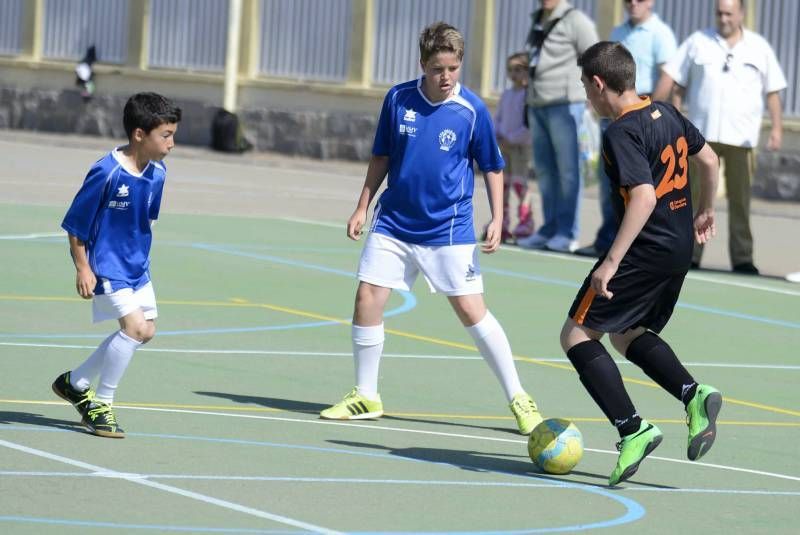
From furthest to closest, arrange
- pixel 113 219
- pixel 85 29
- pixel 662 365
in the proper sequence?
1. pixel 85 29
2. pixel 113 219
3. pixel 662 365

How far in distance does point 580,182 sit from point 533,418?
28.4 feet

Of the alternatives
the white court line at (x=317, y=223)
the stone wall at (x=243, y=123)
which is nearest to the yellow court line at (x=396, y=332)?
the white court line at (x=317, y=223)

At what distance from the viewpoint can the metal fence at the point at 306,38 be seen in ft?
104

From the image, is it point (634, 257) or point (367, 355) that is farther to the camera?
point (367, 355)

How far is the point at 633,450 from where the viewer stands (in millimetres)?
7379

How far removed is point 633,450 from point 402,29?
2416 cm

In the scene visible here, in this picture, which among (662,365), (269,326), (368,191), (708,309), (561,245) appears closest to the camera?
(662,365)

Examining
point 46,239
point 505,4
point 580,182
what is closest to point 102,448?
point 46,239

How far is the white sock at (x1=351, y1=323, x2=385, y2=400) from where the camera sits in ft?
29.0

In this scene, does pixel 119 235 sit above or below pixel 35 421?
above

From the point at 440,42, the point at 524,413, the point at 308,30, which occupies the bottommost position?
the point at 524,413

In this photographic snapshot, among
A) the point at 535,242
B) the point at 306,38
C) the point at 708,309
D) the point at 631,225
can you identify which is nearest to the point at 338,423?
the point at 631,225

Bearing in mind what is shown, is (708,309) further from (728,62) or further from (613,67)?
(613,67)

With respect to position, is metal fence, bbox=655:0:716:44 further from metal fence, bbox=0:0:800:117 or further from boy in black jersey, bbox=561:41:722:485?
boy in black jersey, bbox=561:41:722:485
